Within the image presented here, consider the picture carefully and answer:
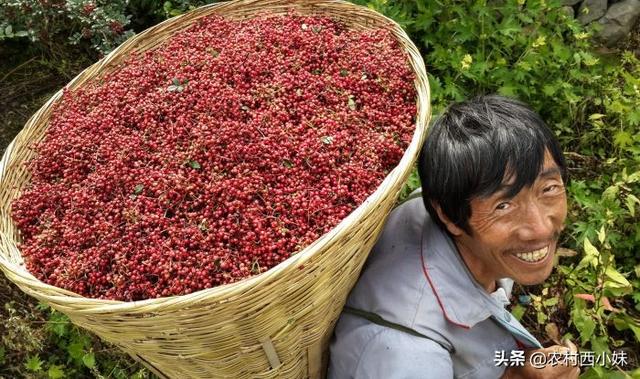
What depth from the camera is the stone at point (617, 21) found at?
429 centimetres

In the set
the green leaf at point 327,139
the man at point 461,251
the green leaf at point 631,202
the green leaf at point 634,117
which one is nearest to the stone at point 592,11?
the green leaf at point 634,117

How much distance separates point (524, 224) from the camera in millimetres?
1754

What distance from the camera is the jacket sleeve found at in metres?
1.72

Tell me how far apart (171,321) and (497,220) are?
1054 millimetres

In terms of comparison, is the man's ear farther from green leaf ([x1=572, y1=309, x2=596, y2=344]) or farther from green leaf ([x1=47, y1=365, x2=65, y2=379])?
green leaf ([x1=47, y1=365, x2=65, y2=379])

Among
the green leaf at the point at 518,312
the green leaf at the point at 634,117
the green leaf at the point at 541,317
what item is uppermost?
the green leaf at the point at 634,117

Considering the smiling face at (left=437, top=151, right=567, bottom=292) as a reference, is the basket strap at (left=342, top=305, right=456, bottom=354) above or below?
below

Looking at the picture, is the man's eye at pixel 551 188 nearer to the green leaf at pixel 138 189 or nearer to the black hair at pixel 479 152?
the black hair at pixel 479 152

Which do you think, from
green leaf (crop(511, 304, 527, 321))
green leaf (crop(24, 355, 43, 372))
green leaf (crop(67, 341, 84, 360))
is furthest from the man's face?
green leaf (crop(24, 355, 43, 372))

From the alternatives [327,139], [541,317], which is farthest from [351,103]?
[541,317]

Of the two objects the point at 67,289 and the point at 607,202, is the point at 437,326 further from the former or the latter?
the point at 607,202

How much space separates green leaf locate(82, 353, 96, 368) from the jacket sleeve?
4.97 feet

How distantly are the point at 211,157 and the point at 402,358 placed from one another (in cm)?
88

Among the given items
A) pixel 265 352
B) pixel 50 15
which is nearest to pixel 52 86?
pixel 50 15
